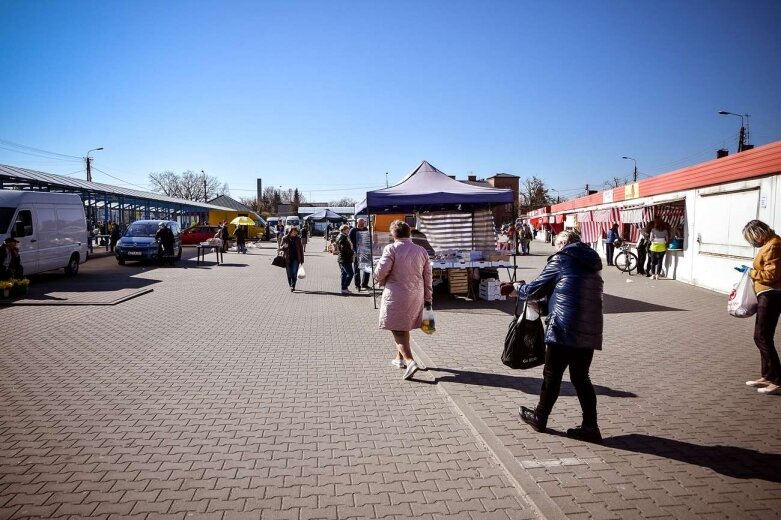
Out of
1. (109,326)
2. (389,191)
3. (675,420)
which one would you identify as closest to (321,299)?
(389,191)

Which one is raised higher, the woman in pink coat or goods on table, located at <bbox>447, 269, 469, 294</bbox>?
Answer: the woman in pink coat

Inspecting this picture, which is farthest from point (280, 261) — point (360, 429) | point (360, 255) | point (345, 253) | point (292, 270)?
point (360, 429)

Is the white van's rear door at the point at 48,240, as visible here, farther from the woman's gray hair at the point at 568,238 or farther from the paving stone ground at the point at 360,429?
the woman's gray hair at the point at 568,238

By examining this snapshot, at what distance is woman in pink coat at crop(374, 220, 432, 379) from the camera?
19.0 ft

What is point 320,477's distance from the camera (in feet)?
11.8

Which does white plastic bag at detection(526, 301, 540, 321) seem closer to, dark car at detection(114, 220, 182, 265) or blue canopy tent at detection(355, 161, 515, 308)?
blue canopy tent at detection(355, 161, 515, 308)

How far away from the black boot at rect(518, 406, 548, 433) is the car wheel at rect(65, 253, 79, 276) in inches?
680

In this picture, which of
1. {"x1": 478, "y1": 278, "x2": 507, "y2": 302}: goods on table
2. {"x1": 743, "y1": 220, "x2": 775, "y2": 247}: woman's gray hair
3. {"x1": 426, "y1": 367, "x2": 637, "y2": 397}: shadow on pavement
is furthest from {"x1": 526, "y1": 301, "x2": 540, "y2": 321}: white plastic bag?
{"x1": 478, "y1": 278, "x2": 507, "y2": 302}: goods on table

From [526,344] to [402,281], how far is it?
182 cm

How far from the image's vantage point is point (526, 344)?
4410 mm

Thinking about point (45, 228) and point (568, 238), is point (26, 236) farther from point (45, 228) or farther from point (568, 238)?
point (568, 238)

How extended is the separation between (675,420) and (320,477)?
3280mm

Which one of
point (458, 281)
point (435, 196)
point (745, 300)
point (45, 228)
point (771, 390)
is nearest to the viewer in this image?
point (771, 390)

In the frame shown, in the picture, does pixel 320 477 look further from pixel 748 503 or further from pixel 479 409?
pixel 748 503
